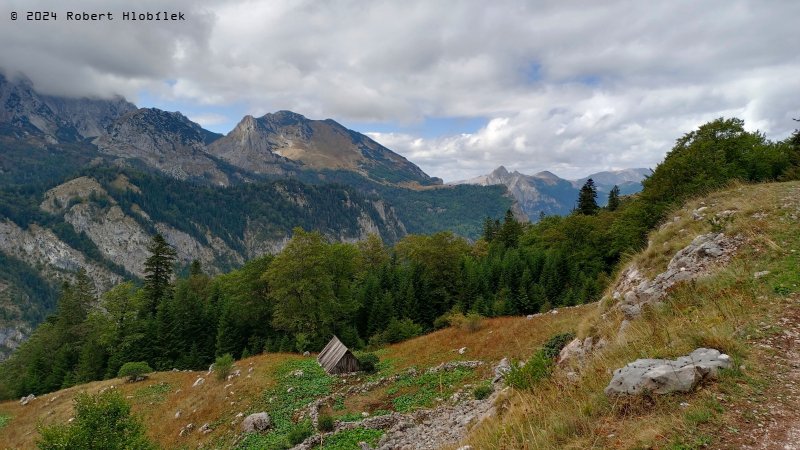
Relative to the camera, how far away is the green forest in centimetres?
4012

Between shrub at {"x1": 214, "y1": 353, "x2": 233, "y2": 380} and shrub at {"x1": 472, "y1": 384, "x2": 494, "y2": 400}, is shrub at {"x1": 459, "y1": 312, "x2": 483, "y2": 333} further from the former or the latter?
shrub at {"x1": 214, "y1": 353, "x2": 233, "y2": 380}

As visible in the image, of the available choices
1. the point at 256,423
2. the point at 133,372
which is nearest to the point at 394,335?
the point at 256,423

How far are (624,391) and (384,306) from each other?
47.5 metres

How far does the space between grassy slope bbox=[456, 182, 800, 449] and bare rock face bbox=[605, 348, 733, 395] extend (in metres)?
0.15

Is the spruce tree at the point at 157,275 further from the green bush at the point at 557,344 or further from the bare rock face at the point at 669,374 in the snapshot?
the bare rock face at the point at 669,374

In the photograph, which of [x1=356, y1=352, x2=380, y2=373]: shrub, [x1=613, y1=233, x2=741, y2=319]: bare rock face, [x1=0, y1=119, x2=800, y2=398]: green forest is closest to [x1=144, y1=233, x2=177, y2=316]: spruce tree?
[x1=0, y1=119, x2=800, y2=398]: green forest

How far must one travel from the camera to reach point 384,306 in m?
53.3

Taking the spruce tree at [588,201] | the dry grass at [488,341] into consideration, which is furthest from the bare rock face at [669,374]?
the spruce tree at [588,201]

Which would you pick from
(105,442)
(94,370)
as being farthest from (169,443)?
(94,370)

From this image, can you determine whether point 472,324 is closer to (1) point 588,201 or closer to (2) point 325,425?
(2) point 325,425

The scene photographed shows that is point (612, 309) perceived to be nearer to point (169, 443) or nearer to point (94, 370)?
point (169, 443)

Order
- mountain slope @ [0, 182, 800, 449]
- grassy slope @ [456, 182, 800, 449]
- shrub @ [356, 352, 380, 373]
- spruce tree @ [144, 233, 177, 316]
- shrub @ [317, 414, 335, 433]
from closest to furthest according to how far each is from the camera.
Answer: grassy slope @ [456, 182, 800, 449], mountain slope @ [0, 182, 800, 449], shrub @ [317, 414, 335, 433], shrub @ [356, 352, 380, 373], spruce tree @ [144, 233, 177, 316]

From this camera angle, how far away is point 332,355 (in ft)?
97.1

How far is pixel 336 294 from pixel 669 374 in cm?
5124
